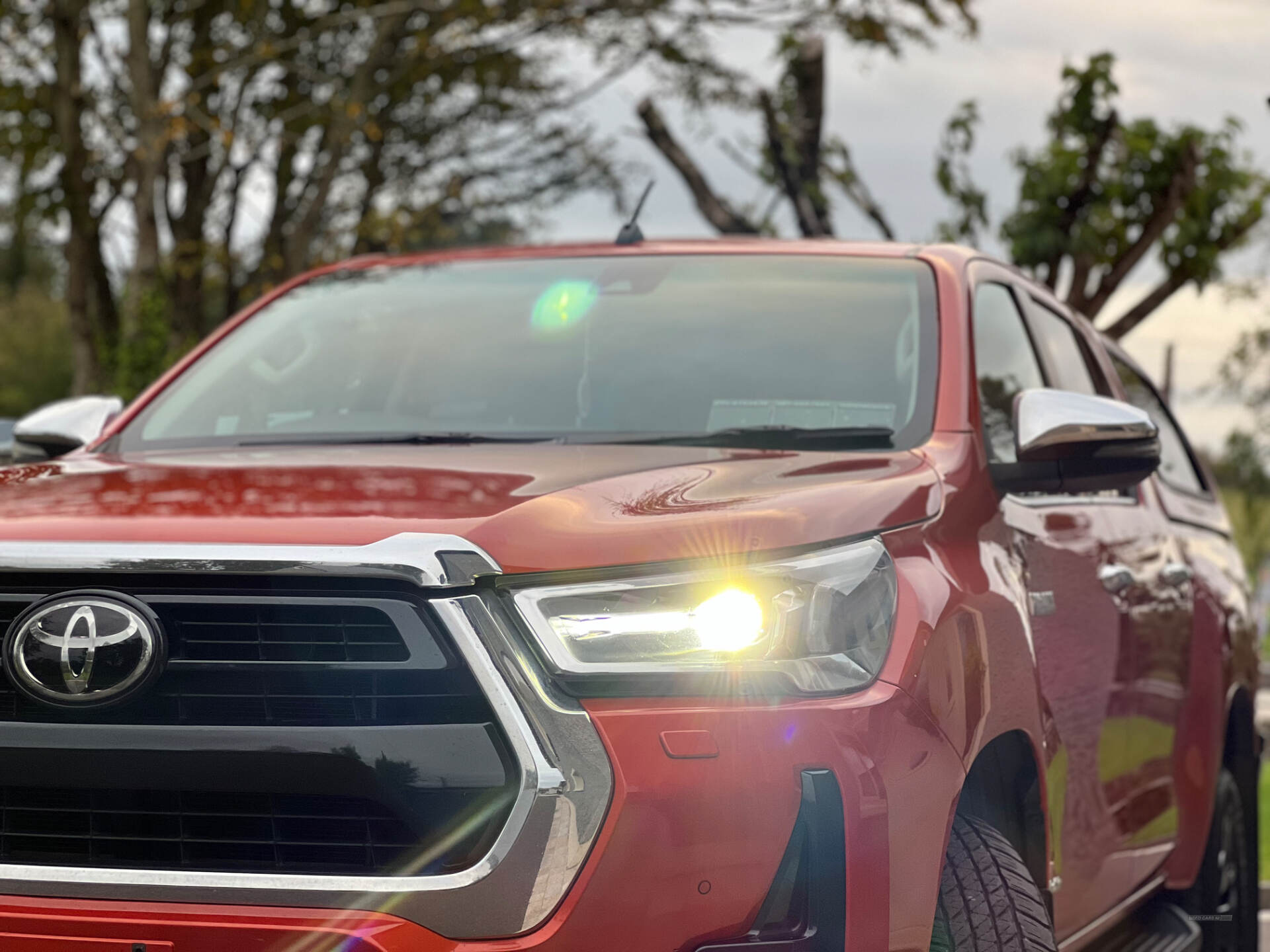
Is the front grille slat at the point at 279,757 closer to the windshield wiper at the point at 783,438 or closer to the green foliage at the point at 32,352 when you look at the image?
the windshield wiper at the point at 783,438

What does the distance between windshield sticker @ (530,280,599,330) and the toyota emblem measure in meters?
1.75

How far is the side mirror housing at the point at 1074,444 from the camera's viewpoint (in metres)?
3.29

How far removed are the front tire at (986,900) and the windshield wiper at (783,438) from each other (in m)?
0.75

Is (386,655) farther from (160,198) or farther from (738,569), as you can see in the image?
(160,198)

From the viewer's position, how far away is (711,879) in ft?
7.53

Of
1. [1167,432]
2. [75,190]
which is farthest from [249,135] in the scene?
[1167,432]

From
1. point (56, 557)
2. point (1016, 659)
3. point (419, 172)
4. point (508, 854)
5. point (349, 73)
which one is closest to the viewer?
point (508, 854)

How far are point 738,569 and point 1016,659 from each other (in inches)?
30.4

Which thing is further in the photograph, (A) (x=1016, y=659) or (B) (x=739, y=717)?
(A) (x=1016, y=659)

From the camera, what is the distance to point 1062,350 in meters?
4.61

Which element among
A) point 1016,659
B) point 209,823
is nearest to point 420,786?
point 209,823

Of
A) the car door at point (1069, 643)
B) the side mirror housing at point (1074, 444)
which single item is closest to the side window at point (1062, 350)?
the car door at point (1069, 643)

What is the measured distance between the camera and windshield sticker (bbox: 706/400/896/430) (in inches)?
136

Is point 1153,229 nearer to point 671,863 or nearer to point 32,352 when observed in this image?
point 671,863
